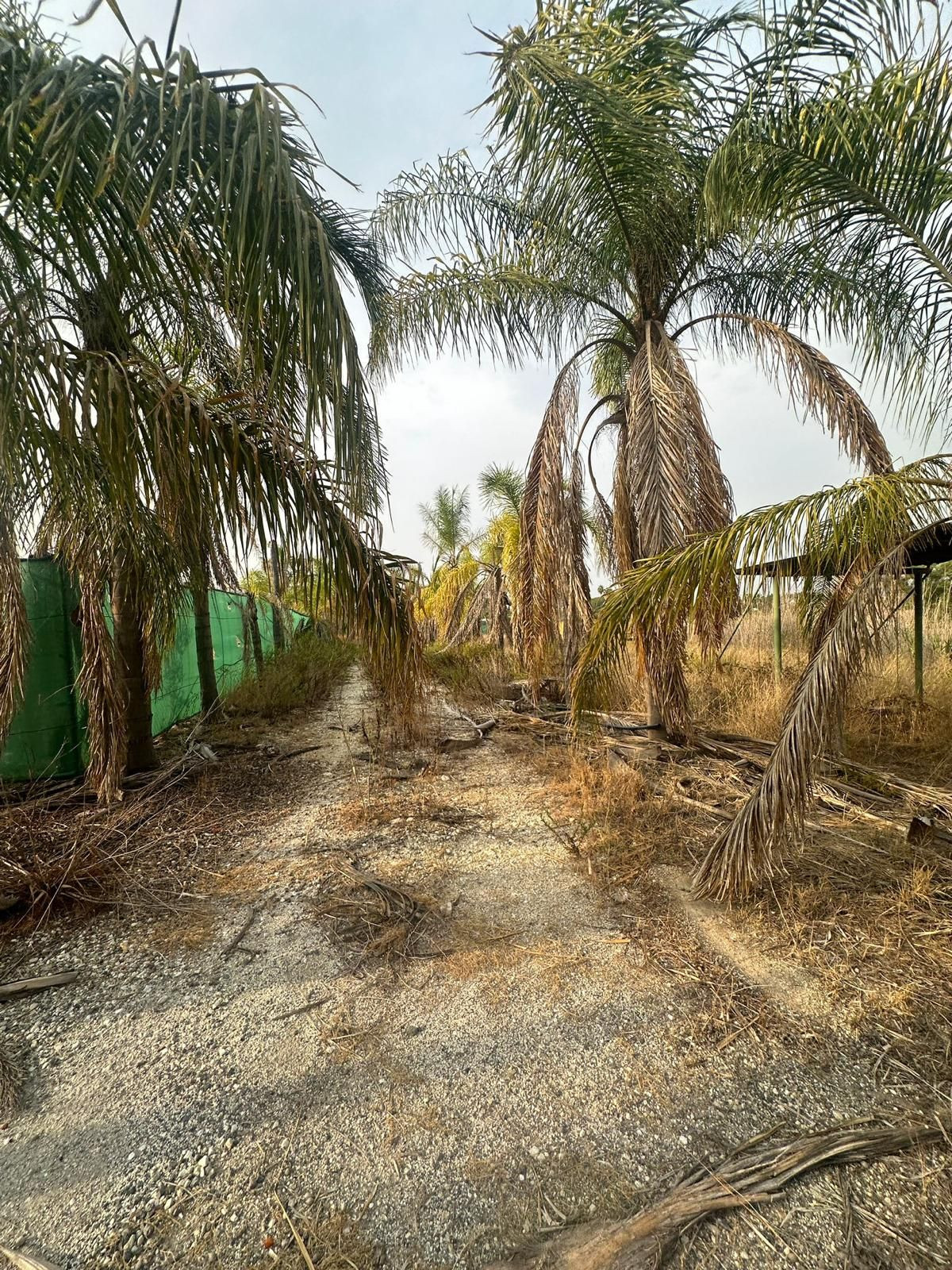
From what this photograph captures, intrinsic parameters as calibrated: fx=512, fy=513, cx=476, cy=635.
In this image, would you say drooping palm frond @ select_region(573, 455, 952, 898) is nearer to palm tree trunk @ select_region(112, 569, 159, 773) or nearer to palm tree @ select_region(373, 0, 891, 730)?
palm tree @ select_region(373, 0, 891, 730)

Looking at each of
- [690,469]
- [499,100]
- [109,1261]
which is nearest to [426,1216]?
[109,1261]

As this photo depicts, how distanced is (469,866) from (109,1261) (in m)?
2.11

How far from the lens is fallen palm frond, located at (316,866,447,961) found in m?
2.37

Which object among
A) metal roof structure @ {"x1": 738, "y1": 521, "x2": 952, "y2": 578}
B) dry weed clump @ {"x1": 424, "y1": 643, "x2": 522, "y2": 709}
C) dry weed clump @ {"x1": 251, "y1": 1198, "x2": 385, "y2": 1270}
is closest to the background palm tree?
dry weed clump @ {"x1": 424, "y1": 643, "x2": 522, "y2": 709}

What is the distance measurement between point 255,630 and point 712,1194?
361 inches

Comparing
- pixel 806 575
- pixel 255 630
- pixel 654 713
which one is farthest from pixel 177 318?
pixel 255 630

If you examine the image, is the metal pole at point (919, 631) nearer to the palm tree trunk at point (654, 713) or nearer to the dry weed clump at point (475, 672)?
the palm tree trunk at point (654, 713)

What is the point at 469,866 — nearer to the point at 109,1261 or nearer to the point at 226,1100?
the point at 226,1100

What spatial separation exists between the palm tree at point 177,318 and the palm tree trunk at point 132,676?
3.38 feet

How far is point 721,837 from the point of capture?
2.58 meters

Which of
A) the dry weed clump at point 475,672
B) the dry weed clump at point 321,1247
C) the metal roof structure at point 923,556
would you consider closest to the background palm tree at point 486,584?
the dry weed clump at point 475,672

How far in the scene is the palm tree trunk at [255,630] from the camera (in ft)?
28.2

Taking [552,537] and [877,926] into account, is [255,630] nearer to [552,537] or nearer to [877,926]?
[552,537]

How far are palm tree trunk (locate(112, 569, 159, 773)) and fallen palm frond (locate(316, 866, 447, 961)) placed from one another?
2.46 meters
